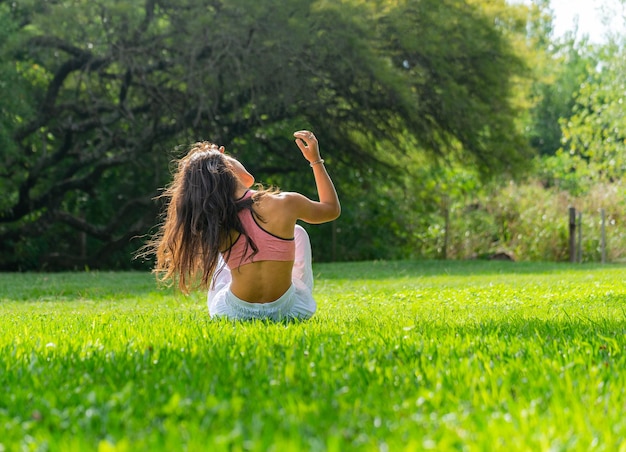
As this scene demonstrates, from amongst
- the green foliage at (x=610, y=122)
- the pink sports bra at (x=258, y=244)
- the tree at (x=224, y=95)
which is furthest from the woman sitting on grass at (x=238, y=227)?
the green foliage at (x=610, y=122)

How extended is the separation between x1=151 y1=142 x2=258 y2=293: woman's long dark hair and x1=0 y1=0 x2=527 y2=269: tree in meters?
13.1

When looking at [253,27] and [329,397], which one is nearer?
[329,397]

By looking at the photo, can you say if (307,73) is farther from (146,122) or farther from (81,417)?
(81,417)

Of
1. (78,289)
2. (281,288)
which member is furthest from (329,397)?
(78,289)

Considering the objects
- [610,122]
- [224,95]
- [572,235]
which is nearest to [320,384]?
[224,95]

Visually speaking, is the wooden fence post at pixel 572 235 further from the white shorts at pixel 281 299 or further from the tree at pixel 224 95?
the white shorts at pixel 281 299

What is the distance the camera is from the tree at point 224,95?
736 inches

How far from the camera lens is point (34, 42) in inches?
745

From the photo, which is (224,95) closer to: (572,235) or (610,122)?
(572,235)

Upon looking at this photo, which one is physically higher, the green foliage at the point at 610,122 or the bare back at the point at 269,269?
the green foliage at the point at 610,122

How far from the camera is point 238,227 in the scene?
226 inches

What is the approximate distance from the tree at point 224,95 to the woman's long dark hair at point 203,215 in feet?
42.9

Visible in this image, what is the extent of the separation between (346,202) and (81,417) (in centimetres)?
2185

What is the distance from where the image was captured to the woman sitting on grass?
572 centimetres
